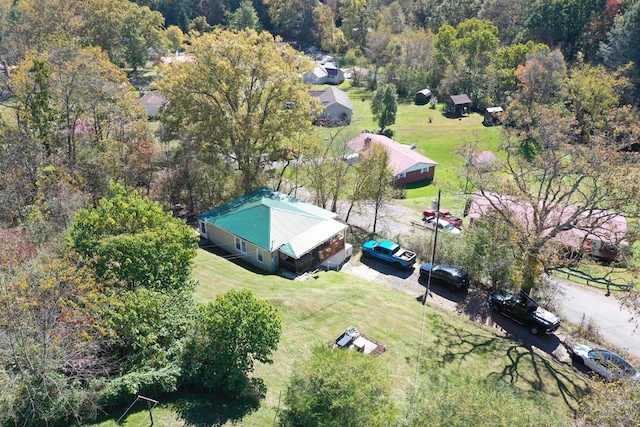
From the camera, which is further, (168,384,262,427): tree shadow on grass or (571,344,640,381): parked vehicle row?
(571,344,640,381): parked vehicle row

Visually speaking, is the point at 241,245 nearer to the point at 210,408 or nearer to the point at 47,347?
the point at 210,408

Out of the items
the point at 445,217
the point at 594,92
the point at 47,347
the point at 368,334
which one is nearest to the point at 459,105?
the point at 594,92

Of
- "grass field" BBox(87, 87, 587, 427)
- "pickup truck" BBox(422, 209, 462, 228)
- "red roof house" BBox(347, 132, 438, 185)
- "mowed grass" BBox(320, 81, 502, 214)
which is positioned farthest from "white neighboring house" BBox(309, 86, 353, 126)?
"grass field" BBox(87, 87, 587, 427)

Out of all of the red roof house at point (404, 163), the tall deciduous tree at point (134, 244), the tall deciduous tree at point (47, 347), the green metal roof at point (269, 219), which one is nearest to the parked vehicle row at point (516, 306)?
the green metal roof at point (269, 219)

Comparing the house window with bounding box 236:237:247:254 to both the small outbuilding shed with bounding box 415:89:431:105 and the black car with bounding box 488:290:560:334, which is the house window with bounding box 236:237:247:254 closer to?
the black car with bounding box 488:290:560:334

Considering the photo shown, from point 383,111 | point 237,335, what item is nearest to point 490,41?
point 383,111

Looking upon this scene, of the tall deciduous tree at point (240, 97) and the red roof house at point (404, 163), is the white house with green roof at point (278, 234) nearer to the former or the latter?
the tall deciduous tree at point (240, 97)
